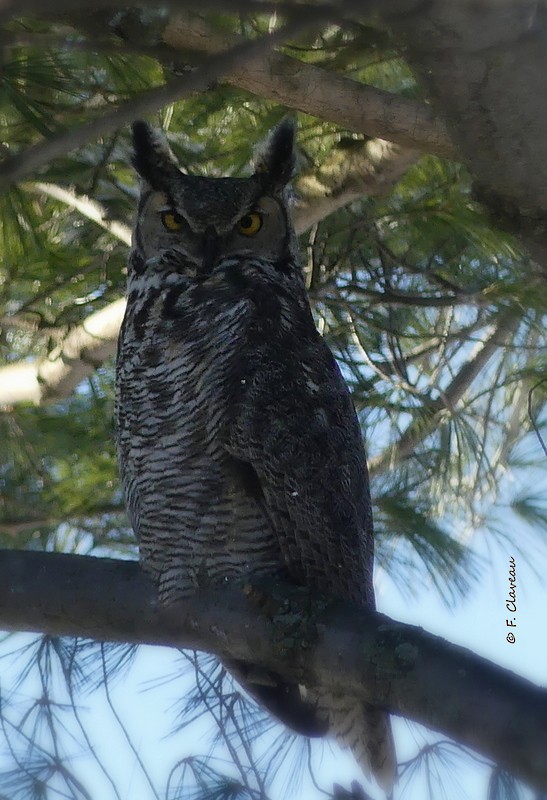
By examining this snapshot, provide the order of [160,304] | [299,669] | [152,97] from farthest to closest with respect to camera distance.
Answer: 1. [160,304]
2. [299,669]
3. [152,97]

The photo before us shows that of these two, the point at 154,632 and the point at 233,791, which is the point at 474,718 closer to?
the point at 154,632

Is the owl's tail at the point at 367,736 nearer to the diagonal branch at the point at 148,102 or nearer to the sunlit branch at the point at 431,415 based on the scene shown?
the sunlit branch at the point at 431,415

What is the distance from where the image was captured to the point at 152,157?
2191 mm

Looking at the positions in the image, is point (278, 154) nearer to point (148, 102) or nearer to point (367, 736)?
point (367, 736)

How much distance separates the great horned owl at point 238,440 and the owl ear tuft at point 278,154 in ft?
0.07

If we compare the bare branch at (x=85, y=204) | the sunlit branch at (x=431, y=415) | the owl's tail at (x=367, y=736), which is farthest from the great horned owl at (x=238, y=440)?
the sunlit branch at (x=431, y=415)

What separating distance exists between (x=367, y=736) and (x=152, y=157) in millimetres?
1250

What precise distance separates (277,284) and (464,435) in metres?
0.83

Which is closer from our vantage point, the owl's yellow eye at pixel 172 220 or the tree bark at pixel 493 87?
the tree bark at pixel 493 87

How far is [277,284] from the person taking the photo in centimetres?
209

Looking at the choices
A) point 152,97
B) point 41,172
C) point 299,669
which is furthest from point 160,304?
point 152,97

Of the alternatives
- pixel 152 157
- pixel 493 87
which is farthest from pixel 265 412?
pixel 493 87

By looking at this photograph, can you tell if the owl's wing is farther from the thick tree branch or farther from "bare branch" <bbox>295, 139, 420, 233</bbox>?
"bare branch" <bbox>295, 139, 420, 233</bbox>

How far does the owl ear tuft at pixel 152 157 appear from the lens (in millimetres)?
2168
